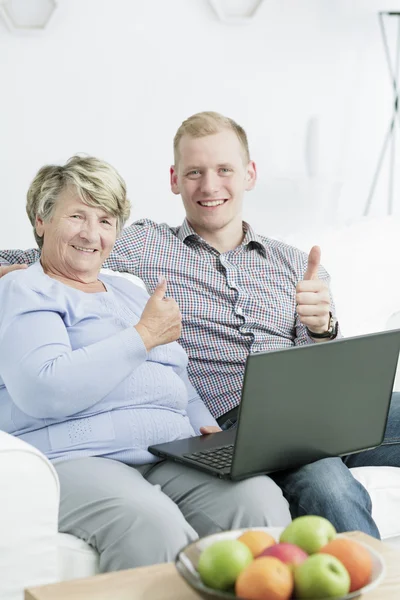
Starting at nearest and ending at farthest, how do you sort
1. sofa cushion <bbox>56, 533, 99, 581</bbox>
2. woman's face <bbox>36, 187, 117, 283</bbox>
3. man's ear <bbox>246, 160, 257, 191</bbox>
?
sofa cushion <bbox>56, 533, 99, 581</bbox> < woman's face <bbox>36, 187, 117, 283</bbox> < man's ear <bbox>246, 160, 257, 191</bbox>

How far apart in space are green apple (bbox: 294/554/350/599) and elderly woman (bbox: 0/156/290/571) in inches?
17.9

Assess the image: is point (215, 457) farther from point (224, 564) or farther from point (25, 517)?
point (224, 564)

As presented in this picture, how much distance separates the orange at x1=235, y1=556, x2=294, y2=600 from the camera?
39.3 inches

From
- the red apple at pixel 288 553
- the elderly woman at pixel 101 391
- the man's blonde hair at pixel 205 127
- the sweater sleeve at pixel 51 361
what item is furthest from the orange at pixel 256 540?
the man's blonde hair at pixel 205 127

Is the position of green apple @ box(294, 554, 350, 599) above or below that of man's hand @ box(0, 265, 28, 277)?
below

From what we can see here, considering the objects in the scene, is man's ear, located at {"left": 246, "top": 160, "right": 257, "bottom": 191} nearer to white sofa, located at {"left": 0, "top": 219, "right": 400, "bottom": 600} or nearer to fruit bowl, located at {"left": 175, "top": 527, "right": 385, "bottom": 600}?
white sofa, located at {"left": 0, "top": 219, "right": 400, "bottom": 600}

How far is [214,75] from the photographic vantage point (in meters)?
3.73

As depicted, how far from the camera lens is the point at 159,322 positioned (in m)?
1.81

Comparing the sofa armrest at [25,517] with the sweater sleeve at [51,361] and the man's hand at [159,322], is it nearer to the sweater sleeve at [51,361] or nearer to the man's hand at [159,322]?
the sweater sleeve at [51,361]

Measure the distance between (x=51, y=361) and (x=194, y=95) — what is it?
2.30 meters

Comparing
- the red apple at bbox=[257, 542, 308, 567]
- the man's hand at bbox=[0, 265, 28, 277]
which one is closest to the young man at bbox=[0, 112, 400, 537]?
the man's hand at bbox=[0, 265, 28, 277]

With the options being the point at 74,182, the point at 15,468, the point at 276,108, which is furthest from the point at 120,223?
the point at 276,108

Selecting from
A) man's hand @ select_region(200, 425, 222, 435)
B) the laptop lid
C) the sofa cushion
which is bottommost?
the sofa cushion

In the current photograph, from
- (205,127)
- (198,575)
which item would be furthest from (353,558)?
(205,127)
